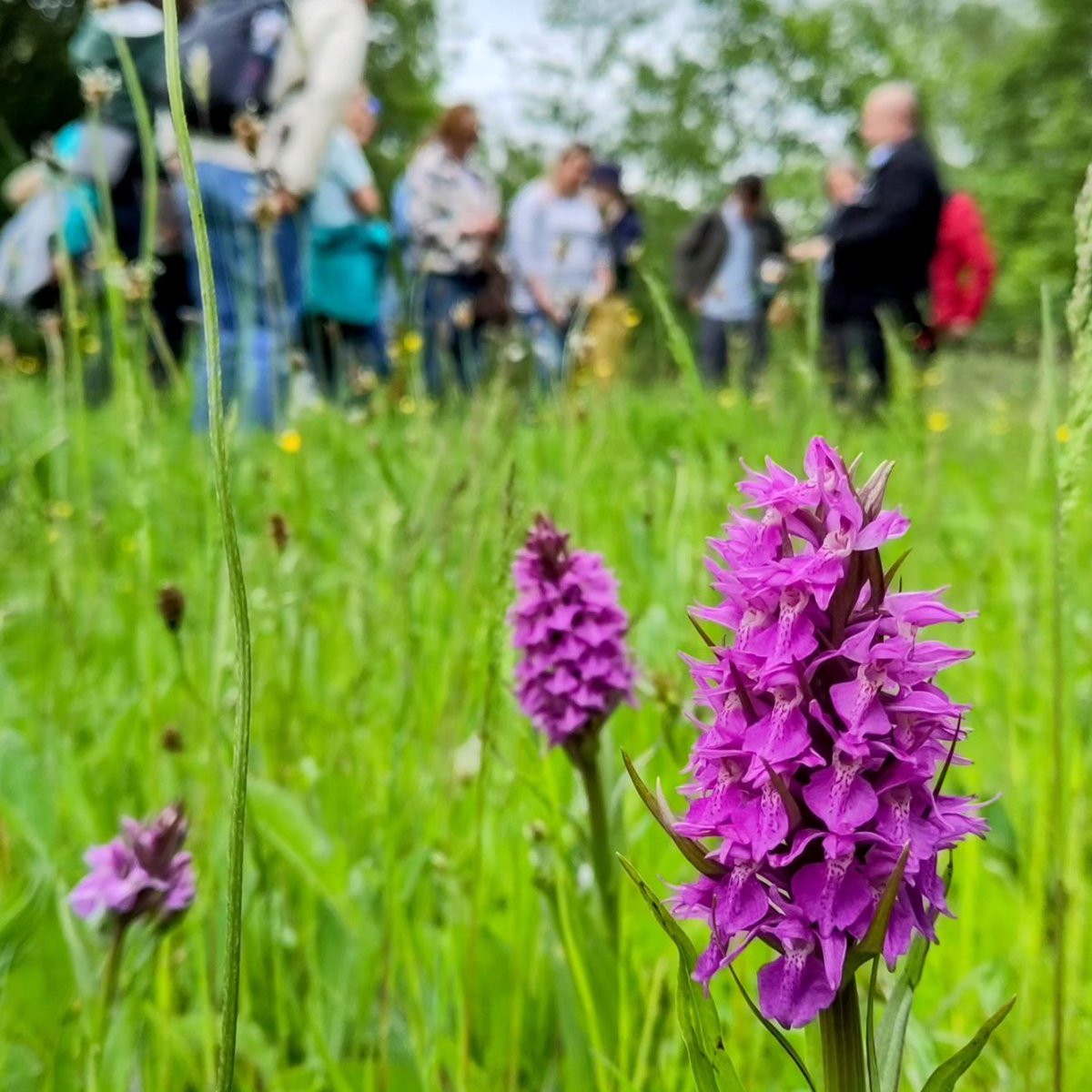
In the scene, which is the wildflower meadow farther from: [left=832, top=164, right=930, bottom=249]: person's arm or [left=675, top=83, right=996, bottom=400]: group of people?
[left=832, top=164, right=930, bottom=249]: person's arm

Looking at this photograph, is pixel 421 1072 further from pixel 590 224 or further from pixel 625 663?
pixel 590 224

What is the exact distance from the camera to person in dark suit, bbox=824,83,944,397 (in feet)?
19.2

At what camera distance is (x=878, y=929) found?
1.40 ft

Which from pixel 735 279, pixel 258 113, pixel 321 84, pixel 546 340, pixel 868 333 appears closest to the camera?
pixel 321 84

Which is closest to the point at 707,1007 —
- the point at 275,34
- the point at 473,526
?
the point at 473,526

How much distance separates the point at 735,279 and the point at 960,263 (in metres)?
1.84

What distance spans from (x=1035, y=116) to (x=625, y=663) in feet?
110

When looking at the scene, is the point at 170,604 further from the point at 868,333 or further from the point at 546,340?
the point at 868,333

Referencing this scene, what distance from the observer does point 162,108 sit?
12.0 feet

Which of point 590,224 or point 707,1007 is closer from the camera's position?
point 707,1007

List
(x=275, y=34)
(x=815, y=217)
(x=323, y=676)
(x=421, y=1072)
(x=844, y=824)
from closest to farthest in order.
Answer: (x=844, y=824)
(x=421, y=1072)
(x=323, y=676)
(x=275, y=34)
(x=815, y=217)

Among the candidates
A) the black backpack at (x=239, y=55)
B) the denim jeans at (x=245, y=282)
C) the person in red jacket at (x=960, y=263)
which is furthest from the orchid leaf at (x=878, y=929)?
the person in red jacket at (x=960, y=263)

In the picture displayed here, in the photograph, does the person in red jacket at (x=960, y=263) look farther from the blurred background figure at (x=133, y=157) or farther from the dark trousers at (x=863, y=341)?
Result: the blurred background figure at (x=133, y=157)

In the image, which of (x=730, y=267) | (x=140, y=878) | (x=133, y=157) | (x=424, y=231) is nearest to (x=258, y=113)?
(x=424, y=231)
